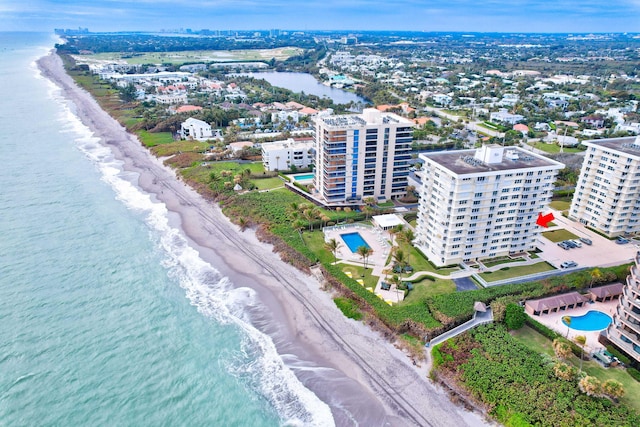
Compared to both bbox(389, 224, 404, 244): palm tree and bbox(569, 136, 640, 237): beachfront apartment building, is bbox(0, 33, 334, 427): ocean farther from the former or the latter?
bbox(569, 136, 640, 237): beachfront apartment building

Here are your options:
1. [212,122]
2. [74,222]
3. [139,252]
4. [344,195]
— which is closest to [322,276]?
[344,195]

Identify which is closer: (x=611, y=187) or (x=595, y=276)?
(x=595, y=276)

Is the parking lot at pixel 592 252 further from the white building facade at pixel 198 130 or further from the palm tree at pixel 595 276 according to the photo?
the white building facade at pixel 198 130

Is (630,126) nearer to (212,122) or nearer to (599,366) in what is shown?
(599,366)

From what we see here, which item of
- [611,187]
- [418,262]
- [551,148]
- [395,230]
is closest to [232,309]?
[418,262]

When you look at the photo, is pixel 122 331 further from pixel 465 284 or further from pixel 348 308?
pixel 465 284

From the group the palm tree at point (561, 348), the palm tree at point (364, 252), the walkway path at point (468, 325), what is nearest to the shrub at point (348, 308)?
the palm tree at point (364, 252)
